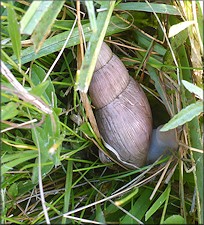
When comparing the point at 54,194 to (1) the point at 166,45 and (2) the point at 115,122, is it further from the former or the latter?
(1) the point at 166,45

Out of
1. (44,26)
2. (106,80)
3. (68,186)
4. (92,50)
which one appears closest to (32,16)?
(44,26)

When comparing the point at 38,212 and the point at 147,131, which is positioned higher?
the point at 147,131

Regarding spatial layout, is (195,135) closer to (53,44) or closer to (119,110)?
(119,110)

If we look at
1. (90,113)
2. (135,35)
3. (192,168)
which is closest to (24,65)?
(90,113)

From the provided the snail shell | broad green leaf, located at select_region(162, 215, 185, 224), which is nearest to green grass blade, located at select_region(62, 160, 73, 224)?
the snail shell

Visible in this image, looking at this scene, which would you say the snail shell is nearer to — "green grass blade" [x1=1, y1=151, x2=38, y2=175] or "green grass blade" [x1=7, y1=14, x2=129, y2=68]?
"green grass blade" [x1=7, y1=14, x2=129, y2=68]
